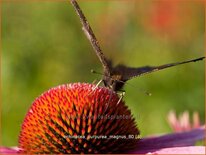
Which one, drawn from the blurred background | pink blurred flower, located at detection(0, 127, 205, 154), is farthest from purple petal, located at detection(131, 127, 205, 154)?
Result: the blurred background

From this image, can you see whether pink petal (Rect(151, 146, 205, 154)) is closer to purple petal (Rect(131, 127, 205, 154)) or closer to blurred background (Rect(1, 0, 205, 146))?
purple petal (Rect(131, 127, 205, 154))

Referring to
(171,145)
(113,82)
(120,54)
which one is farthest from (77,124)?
(120,54)

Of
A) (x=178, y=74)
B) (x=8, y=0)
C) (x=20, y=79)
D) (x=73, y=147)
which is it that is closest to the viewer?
(x=73, y=147)

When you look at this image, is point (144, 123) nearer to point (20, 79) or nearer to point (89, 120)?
point (20, 79)

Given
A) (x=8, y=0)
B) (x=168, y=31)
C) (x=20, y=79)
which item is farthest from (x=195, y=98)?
(x=8, y=0)

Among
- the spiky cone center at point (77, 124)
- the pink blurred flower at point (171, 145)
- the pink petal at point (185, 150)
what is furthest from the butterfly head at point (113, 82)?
the pink petal at point (185, 150)

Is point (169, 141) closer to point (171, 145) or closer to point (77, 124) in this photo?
point (171, 145)
